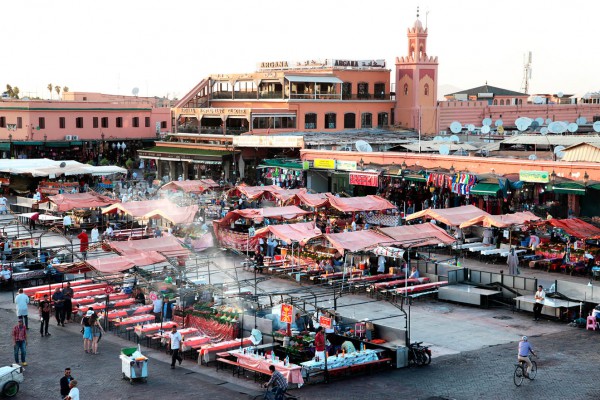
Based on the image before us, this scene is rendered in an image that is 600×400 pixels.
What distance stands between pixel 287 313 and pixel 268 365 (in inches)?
92.8

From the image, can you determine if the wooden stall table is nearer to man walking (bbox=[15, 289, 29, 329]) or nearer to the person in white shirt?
man walking (bbox=[15, 289, 29, 329])

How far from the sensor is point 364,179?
49031 millimetres

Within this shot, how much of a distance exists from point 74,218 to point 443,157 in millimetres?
19444

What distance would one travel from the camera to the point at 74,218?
43.8m

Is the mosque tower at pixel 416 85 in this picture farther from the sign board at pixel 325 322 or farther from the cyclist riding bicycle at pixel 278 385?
the cyclist riding bicycle at pixel 278 385

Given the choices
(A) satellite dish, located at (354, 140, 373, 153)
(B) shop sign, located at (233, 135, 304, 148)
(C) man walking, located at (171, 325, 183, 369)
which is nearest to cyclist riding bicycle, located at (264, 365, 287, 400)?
(C) man walking, located at (171, 325, 183, 369)

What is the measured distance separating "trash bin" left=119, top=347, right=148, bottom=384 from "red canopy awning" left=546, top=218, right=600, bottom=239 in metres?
19.0

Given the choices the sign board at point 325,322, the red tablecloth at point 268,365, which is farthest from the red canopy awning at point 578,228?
the red tablecloth at point 268,365

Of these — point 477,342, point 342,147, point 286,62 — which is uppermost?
point 286,62

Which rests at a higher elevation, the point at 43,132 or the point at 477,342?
the point at 43,132

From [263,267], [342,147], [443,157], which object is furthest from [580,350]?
[342,147]

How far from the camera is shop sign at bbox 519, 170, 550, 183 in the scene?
131ft

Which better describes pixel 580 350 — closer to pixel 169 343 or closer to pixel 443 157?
pixel 169 343

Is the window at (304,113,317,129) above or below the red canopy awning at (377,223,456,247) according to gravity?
above
